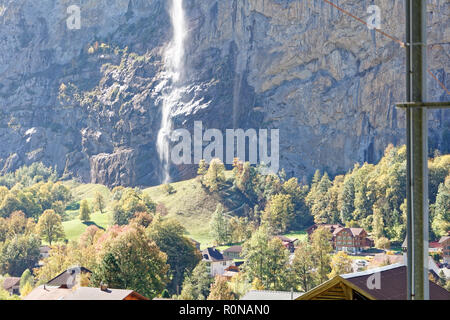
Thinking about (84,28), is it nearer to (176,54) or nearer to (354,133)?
(176,54)

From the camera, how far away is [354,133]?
45.1 meters

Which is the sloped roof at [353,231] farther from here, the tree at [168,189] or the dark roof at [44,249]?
the dark roof at [44,249]

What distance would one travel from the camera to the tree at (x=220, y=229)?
36.6 m

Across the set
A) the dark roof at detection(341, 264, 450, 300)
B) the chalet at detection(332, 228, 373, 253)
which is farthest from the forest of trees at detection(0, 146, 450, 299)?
the dark roof at detection(341, 264, 450, 300)

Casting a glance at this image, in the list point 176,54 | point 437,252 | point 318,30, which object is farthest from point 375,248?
point 176,54

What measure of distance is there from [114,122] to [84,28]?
11.8 m

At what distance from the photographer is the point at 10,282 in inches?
1362

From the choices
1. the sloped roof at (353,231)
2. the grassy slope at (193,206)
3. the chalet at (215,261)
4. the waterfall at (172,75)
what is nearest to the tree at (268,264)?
the chalet at (215,261)

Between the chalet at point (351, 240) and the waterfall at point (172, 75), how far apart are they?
778 inches

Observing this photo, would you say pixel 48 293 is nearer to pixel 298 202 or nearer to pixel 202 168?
pixel 298 202

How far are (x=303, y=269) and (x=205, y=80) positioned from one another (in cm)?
2761

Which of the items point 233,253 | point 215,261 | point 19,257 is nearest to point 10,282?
point 19,257
